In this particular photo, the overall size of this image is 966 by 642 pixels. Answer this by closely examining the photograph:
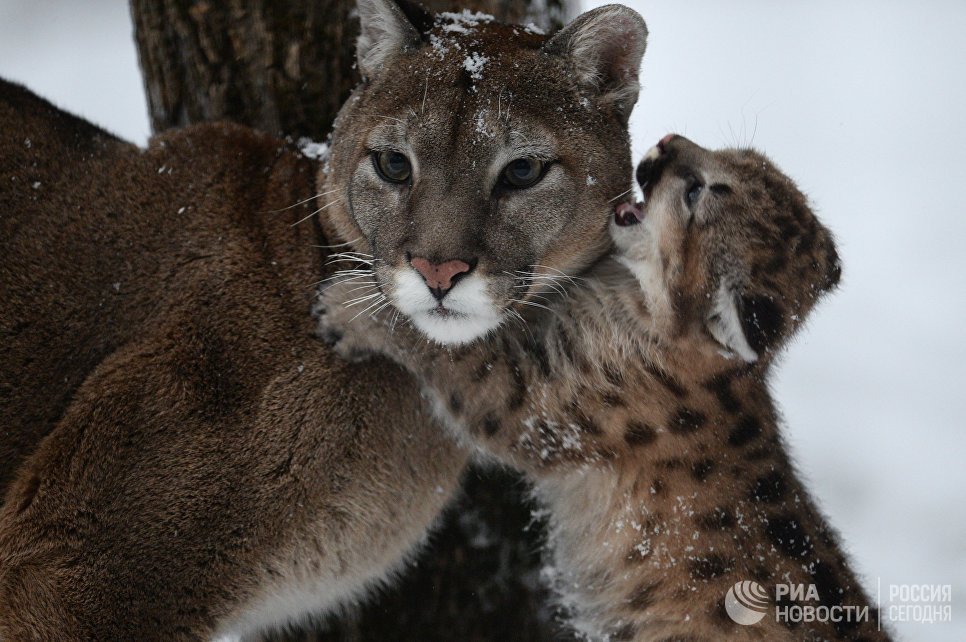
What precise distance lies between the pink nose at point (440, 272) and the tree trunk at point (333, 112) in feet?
4.47

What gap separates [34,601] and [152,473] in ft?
1.91

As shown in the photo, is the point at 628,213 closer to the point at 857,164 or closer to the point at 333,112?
the point at 333,112

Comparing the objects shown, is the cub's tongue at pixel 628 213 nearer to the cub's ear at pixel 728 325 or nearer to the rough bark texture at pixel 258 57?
the cub's ear at pixel 728 325

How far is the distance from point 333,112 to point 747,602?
272 cm

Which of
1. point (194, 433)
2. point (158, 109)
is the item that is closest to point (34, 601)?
point (194, 433)

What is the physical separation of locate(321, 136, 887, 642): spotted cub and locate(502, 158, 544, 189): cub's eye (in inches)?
13.6

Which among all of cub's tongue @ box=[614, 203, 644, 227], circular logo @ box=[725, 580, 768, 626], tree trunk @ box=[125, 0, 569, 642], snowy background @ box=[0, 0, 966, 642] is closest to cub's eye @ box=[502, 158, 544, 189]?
cub's tongue @ box=[614, 203, 644, 227]

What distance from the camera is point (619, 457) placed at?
409 centimetres

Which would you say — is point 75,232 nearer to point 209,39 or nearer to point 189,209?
point 189,209

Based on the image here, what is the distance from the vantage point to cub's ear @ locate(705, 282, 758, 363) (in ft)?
12.6

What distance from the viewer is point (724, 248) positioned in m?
3.92

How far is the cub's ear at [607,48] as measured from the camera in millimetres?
3785

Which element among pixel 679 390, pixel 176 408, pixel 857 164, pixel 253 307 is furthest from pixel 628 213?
pixel 857 164

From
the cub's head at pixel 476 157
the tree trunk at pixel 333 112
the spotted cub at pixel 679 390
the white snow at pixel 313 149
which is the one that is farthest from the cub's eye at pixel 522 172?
the tree trunk at pixel 333 112
